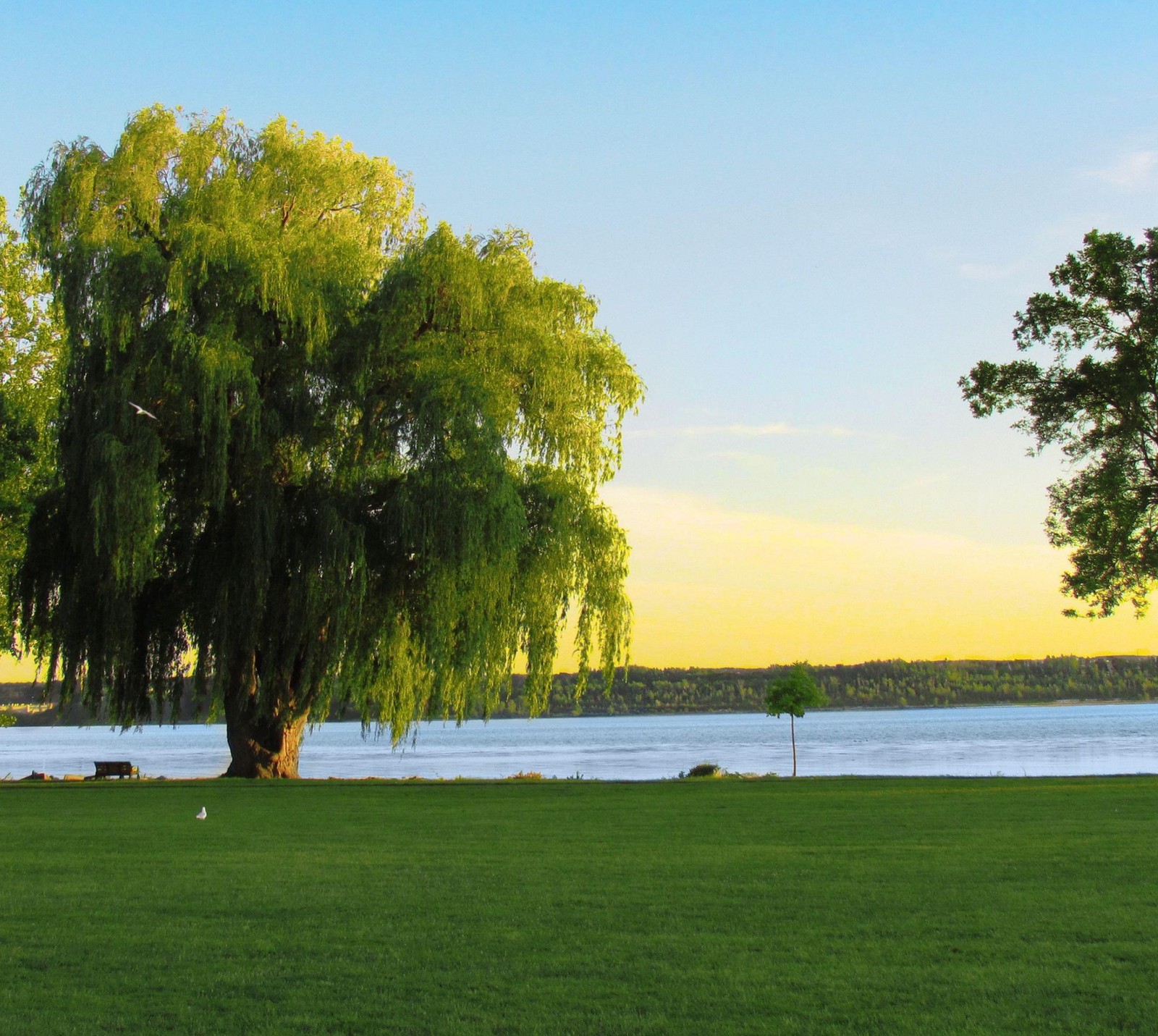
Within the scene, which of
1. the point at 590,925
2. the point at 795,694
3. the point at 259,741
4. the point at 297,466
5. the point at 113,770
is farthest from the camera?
the point at 795,694

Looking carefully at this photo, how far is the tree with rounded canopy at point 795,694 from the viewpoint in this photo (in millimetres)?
42469

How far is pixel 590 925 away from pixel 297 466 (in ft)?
58.0

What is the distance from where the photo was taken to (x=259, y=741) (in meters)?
27.6

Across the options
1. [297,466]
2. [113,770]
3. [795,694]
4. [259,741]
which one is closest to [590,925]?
[297,466]

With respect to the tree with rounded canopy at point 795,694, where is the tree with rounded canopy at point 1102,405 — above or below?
above

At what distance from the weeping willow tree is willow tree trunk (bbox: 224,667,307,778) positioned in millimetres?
→ 903

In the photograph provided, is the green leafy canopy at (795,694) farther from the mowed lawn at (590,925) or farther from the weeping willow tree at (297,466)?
the mowed lawn at (590,925)

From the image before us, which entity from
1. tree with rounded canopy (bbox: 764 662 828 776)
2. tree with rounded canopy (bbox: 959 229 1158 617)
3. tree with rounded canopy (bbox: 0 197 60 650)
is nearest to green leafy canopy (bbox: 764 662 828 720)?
tree with rounded canopy (bbox: 764 662 828 776)

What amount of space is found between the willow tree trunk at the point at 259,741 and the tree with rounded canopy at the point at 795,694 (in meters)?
19.6

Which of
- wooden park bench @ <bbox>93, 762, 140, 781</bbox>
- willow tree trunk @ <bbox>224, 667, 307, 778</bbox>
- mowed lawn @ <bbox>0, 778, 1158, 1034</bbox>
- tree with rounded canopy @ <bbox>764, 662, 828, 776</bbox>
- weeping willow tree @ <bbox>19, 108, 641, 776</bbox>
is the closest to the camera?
mowed lawn @ <bbox>0, 778, 1158, 1034</bbox>

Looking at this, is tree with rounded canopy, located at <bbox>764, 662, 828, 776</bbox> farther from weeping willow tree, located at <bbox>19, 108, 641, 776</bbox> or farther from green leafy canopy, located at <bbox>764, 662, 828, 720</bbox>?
weeping willow tree, located at <bbox>19, 108, 641, 776</bbox>

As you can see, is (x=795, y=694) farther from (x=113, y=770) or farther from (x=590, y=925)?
(x=590, y=925)

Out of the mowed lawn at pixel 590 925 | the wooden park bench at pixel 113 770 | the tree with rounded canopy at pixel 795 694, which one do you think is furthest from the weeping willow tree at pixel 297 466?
the tree with rounded canopy at pixel 795 694

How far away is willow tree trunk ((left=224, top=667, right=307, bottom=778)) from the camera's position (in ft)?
88.7
